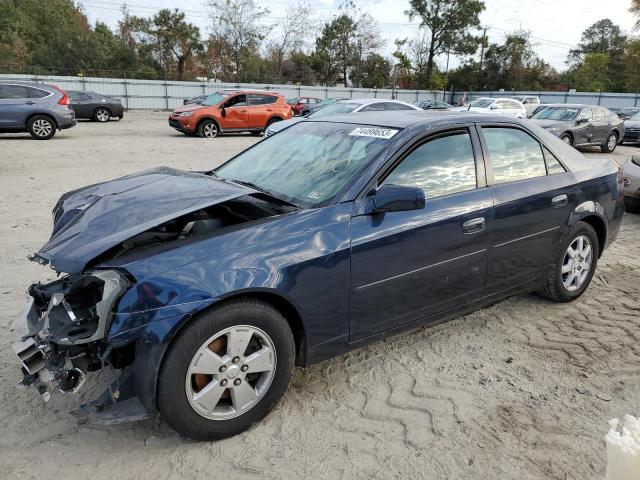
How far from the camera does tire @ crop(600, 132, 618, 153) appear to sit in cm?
1565

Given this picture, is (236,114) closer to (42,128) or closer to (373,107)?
(42,128)

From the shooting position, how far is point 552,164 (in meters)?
3.86

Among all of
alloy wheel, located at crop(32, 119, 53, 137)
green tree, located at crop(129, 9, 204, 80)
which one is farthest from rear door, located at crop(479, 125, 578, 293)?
green tree, located at crop(129, 9, 204, 80)

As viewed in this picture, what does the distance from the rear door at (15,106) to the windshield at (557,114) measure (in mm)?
15096

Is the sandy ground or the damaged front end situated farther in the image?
the sandy ground

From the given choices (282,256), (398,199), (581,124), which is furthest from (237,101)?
(282,256)

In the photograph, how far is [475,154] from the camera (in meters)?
3.39

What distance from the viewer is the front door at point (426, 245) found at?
2.79 m

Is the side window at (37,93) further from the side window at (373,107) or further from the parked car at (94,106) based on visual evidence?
the side window at (373,107)

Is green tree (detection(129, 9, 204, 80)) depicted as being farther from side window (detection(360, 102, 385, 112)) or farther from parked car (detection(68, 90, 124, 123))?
side window (detection(360, 102, 385, 112))

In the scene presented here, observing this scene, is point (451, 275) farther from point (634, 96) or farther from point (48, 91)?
point (634, 96)

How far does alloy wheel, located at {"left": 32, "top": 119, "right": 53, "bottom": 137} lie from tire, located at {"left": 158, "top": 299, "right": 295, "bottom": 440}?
559 inches

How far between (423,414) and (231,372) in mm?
1127

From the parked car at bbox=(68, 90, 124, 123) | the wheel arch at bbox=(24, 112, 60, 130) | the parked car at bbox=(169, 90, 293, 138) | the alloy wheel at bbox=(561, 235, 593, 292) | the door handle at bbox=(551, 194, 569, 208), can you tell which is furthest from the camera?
the parked car at bbox=(68, 90, 124, 123)
